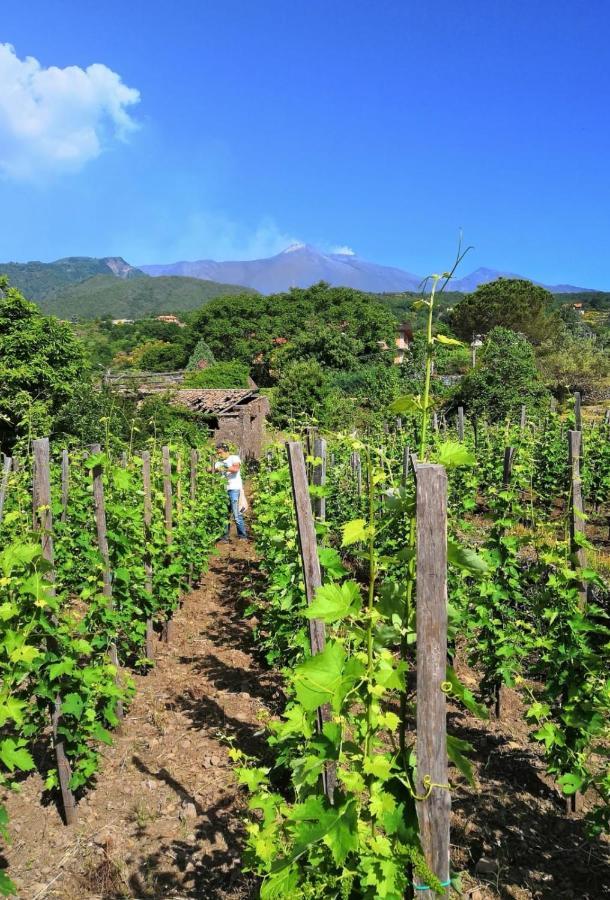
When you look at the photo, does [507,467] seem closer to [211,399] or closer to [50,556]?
[50,556]

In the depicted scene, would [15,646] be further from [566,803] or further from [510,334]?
[510,334]

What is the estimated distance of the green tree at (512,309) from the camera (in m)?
45.4

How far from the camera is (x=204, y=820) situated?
332 cm

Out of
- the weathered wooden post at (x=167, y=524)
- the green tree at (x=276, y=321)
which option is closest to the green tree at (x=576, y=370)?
the green tree at (x=276, y=321)

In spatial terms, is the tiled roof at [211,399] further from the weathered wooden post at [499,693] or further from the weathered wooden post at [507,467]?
the weathered wooden post at [499,693]

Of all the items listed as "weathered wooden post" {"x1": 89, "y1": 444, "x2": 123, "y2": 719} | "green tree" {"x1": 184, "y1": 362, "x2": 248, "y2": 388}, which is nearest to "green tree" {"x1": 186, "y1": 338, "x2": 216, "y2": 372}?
"green tree" {"x1": 184, "y1": 362, "x2": 248, "y2": 388}

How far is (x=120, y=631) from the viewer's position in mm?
5062

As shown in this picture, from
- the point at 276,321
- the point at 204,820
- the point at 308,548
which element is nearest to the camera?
the point at 308,548

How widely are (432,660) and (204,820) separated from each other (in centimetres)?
270

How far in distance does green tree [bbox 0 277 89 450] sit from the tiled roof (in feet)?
15.1

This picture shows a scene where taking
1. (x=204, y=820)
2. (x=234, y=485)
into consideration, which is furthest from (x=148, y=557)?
(x=234, y=485)

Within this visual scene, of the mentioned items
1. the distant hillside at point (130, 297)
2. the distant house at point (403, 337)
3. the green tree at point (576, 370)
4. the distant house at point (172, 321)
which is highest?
the distant hillside at point (130, 297)

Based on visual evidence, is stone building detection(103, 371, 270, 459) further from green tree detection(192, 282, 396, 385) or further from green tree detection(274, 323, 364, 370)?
green tree detection(192, 282, 396, 385)

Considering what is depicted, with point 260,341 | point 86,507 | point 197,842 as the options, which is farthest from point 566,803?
point 260,341
